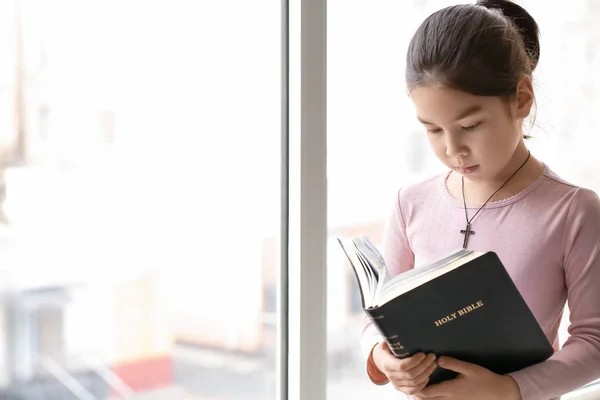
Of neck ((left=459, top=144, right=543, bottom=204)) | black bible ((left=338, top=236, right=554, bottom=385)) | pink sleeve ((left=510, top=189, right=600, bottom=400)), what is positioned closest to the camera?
black bible ((left=338, top=236, right=554, bottom=385))

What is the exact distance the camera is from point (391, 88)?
5.17 ft

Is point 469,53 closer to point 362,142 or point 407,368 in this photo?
point 407,368

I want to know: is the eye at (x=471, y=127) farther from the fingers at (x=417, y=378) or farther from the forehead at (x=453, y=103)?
the fingers at (x=417, y=378)

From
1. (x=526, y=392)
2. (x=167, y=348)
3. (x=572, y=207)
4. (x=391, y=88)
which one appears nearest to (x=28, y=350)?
(x=167, y=348)

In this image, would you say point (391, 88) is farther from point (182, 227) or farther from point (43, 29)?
point (43, 29)

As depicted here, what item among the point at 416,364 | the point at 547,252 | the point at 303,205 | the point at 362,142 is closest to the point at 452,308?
the point at 416,364

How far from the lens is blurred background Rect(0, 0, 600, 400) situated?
1060 millimetres

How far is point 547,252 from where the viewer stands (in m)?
1.03

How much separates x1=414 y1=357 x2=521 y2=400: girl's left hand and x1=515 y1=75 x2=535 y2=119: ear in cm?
38

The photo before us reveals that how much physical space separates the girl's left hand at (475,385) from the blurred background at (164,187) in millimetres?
488

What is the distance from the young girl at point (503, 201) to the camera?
98 centimetres

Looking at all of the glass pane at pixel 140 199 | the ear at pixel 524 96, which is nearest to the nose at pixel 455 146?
the ear at pixel 524 96

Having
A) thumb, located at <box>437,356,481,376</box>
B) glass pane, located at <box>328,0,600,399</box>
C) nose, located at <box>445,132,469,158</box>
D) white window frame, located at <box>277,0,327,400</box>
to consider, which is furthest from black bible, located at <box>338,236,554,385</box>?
glass pane, located at <box>328,0,600,399</box>

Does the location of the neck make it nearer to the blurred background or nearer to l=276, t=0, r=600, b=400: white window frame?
the blurred background
